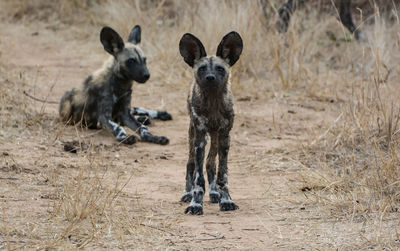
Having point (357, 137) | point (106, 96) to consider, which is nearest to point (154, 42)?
point (106, 96)

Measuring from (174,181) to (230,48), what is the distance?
50.3 inches

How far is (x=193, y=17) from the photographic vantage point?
9.38m

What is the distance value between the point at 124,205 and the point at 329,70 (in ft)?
18.3

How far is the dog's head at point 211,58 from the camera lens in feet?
14.2

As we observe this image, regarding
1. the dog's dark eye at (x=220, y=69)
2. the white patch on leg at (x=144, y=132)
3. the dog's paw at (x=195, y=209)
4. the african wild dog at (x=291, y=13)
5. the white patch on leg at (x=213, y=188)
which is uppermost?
the african wild dog at (x=291, y=13)

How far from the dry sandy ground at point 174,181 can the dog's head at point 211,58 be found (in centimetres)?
83

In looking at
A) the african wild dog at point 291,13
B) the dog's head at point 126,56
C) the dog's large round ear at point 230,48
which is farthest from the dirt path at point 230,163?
the african wild dog at point 291,13

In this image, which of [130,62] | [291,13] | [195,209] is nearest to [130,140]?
[130,62]

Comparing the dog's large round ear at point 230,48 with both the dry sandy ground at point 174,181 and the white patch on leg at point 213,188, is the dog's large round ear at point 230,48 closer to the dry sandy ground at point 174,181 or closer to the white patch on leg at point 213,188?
the white patch on leg at point 213,188

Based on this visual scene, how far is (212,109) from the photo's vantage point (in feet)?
14.5

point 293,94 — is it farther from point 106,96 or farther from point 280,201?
point 280,201

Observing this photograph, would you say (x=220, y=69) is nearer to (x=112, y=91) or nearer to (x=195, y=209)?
(x=195, y=209)

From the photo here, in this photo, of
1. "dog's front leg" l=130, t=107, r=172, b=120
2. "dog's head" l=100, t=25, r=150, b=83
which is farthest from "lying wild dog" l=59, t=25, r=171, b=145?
"dog's front leg" l=130, t=107, r=172, b=120

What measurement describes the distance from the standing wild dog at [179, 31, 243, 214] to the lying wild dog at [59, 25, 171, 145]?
2.36 m
